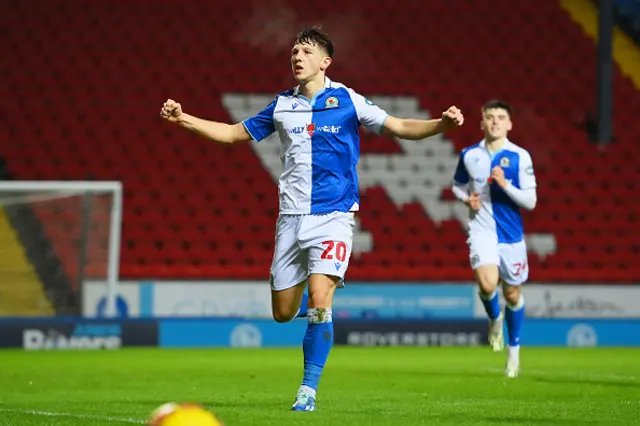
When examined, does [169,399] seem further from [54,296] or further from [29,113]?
[29,113]

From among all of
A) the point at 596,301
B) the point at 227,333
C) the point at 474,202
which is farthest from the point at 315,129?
the point at 596,301

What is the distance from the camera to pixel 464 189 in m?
11.2

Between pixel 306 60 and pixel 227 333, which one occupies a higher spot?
pixel 306 60

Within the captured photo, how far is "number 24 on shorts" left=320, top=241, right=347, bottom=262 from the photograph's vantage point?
279 inches

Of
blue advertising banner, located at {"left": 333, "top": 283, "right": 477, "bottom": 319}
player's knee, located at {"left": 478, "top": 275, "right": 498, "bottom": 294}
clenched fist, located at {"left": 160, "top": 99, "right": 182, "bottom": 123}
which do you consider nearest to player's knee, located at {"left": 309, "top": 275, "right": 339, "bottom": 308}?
clenched fist, located at {"left": 160, "top": 99, "right": 182, "bottom": 123}

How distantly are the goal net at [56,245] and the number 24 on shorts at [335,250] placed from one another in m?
9.13

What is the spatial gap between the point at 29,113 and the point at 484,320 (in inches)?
290

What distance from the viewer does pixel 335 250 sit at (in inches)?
280

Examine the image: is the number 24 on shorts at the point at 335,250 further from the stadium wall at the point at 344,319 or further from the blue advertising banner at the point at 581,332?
the blue advertising banner at the point at 581,332

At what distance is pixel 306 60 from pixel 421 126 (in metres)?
0.76

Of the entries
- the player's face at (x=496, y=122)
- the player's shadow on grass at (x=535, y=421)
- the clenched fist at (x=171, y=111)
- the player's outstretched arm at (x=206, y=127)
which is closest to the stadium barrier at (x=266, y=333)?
the player's face at (x=496, y=122)

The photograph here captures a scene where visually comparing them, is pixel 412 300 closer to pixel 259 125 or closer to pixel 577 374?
pixel 577 374

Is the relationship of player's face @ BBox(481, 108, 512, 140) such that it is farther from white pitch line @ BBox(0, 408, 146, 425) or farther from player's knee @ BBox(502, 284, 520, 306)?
white pitch line @ BBox(0, 408, 146, 425)

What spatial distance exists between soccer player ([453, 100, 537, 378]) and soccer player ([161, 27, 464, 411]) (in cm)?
366
